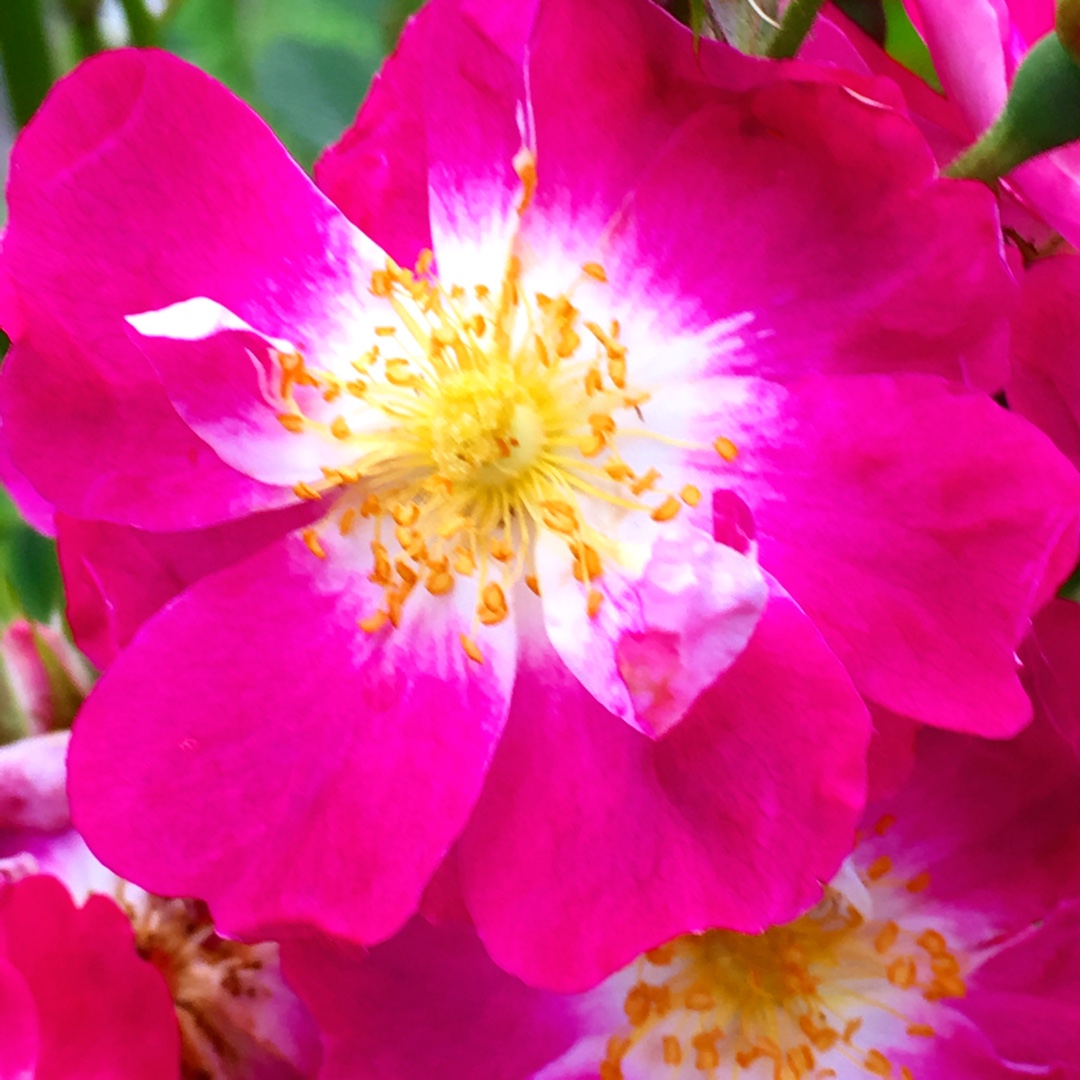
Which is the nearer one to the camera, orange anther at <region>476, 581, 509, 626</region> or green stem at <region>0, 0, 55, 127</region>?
orange anther at <region>476, 581, 509, 626</region>

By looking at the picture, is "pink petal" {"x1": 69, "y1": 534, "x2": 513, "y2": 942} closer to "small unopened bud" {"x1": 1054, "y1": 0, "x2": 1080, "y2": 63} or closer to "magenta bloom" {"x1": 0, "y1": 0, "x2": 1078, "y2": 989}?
"magenta bloom" {"x1": 0, "y1": 0, "x2": 1078, "y2": 989}

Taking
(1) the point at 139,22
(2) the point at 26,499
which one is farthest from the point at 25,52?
(2) the point at 26,499

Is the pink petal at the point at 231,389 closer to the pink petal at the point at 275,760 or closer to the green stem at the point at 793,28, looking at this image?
the pink petal at the point at 275,760

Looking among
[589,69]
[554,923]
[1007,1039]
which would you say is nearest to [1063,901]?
[1007,1039]

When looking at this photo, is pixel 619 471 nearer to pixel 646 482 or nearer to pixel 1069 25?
pixel 646 482

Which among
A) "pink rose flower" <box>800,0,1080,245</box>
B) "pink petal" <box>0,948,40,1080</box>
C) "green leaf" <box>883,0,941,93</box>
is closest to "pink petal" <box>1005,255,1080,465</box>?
"pink rose flower" <box>800,0,1080,245</box>
